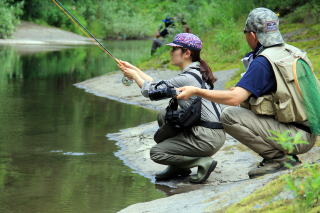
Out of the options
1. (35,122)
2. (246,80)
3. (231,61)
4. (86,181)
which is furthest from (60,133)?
(231,61)

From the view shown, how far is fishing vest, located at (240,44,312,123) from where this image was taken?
5086 mm

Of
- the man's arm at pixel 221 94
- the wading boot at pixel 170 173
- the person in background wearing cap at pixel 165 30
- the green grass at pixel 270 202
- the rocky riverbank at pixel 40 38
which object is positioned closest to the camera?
the green grass at pixel 270 202

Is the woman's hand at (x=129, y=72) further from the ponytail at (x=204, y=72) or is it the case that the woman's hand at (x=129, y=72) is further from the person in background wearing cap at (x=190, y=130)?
the ponytail at (x=204, y=72)

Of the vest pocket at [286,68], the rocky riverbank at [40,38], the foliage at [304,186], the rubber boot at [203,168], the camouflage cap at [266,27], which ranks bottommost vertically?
the rocky riverbank at [40,38]

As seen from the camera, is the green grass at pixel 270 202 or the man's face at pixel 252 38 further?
the man's face at pixel 252 38

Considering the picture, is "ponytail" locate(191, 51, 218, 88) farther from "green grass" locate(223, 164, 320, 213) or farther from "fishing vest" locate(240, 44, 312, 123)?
"green grass" locate(223, 164, 320, 213)

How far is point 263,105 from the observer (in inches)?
206

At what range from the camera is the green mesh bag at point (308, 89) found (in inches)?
199

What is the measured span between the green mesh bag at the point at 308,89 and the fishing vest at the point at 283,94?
37mm

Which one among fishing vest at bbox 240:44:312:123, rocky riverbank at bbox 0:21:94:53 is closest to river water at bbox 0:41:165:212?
fishing vest at bbox 240:44:312:123

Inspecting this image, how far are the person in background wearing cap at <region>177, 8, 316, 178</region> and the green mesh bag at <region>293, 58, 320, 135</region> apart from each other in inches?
1.8

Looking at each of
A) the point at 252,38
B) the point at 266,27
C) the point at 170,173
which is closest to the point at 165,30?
the point at 170,173

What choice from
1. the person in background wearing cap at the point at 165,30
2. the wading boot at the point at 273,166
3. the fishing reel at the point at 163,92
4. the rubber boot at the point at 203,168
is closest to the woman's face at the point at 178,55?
the fishing reel at the point at 163,92

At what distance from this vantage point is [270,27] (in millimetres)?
5258
